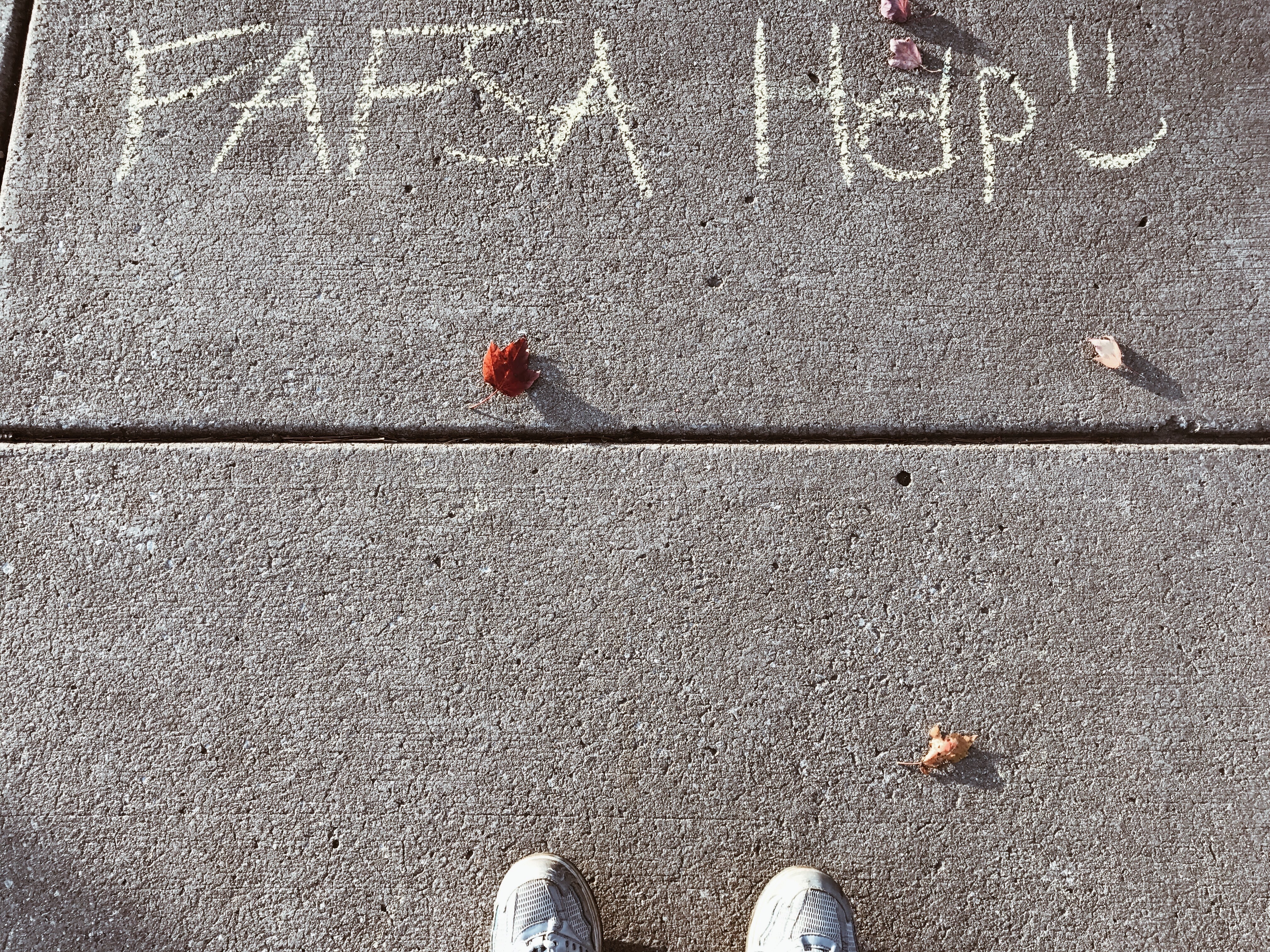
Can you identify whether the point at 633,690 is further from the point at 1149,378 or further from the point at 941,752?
the point at 1149,378

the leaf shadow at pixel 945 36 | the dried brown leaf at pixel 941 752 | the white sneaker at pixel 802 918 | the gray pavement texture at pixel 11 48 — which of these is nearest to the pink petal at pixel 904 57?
the leaf shadow at pixel 945 36

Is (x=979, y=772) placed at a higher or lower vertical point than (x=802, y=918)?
higher

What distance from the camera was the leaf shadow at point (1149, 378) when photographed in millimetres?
1933

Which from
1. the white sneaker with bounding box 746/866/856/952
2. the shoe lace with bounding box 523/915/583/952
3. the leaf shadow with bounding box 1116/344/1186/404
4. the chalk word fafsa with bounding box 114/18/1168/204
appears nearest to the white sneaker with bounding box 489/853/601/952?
the shoe lace with bounding box 523/915/583/952

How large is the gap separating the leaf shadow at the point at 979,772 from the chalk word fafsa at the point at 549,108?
135cm

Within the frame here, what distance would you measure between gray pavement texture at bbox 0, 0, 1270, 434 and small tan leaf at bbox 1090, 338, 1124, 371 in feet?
0.09

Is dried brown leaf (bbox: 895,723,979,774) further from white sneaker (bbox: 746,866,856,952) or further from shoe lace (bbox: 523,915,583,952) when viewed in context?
shoe lace (bbox: 523,915,583,952)

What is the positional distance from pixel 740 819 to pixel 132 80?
2368 millimetres

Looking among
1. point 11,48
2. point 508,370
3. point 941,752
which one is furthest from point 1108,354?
point 11,48

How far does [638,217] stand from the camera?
2.02 m

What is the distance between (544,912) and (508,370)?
1.19 m

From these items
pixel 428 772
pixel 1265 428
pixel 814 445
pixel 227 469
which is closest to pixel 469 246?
pixel 227 469

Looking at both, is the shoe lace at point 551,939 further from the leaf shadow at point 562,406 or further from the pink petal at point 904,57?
the pink petal at point 904,57

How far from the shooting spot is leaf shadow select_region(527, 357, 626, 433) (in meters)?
1.93
